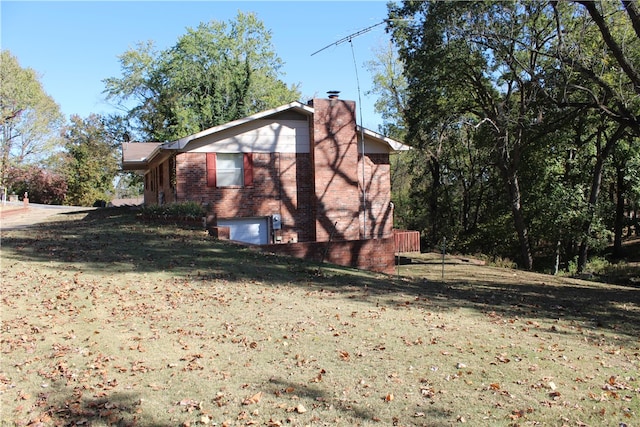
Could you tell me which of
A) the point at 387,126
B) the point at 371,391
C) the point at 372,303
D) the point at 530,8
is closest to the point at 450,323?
the point at 372,303

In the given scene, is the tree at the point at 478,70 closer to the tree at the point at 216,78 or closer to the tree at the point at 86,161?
the tree at the point at 216,78

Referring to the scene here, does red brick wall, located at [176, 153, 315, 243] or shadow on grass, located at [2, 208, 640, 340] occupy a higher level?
red brick wall, located at [176, 153, 315, 243]

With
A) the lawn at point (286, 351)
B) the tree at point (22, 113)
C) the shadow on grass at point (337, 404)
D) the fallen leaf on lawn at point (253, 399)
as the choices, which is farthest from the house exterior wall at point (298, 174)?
the tree at point (22, 113)

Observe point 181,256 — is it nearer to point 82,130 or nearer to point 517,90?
point 517,90

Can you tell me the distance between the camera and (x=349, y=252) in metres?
15.0

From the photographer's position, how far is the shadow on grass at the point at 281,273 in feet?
30.4

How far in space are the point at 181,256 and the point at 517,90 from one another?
818 inches

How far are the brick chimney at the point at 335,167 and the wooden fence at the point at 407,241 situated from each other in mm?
6853

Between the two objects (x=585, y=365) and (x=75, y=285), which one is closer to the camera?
(x=585, y=365)

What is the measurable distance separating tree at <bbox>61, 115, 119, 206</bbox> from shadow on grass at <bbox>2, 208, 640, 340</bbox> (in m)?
42.7

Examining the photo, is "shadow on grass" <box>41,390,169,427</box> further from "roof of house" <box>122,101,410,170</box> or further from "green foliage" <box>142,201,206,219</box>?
"roof of house" <box>122,101,410,170</box>

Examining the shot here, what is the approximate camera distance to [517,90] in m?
25.9

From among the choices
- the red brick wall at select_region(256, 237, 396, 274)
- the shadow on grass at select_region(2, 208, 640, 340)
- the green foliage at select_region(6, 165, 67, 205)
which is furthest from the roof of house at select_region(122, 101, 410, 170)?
the green foliage at select_region(6, 165, 67, 205)

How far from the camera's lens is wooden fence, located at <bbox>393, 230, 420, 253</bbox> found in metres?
26.4
